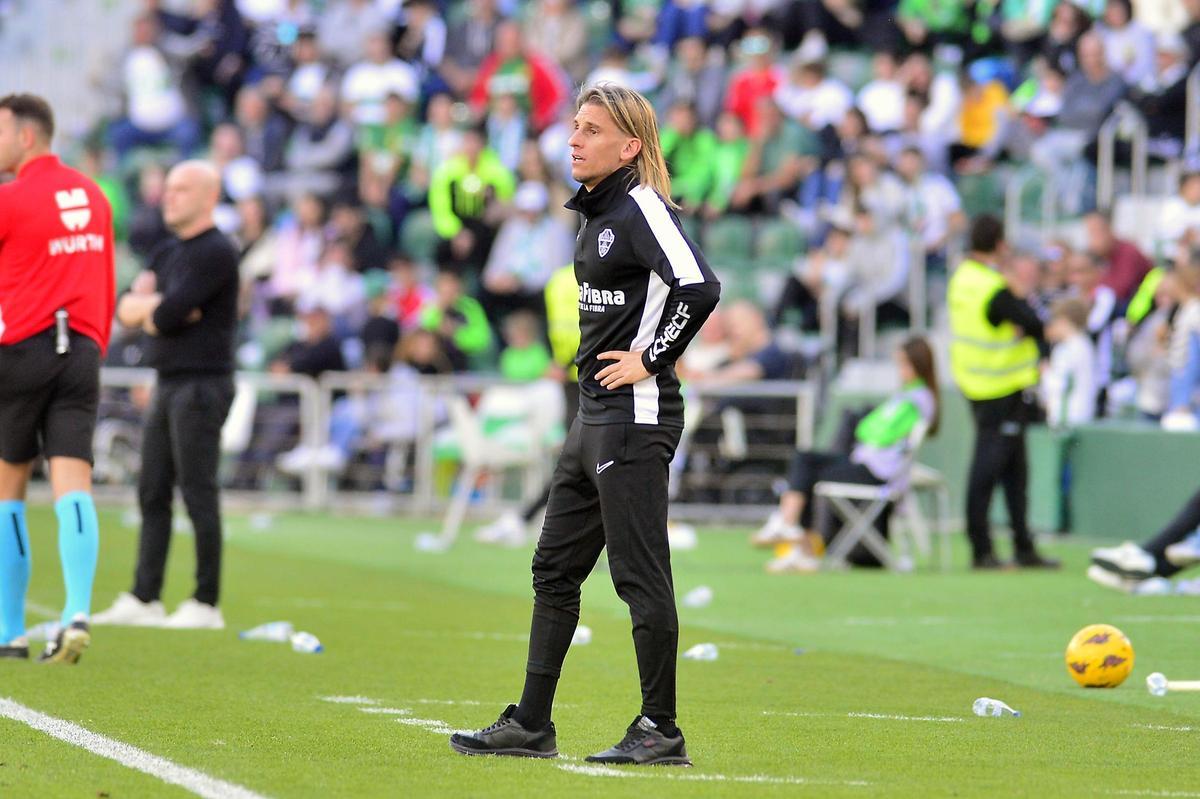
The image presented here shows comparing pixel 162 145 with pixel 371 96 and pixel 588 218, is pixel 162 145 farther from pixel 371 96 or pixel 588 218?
pixel 588 218

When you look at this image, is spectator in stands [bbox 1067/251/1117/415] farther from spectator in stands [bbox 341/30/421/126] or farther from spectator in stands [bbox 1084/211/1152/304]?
spectator in stands [bbox 341/30/421/126]

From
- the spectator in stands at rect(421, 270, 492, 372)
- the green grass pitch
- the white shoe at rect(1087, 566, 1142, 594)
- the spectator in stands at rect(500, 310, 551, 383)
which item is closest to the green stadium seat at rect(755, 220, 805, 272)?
the spectator in stands at rect(500, 310, 551, 383)

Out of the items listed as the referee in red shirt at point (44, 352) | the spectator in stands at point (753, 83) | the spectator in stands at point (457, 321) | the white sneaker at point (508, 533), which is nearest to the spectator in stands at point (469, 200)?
the spectator in stands at point (457, 321)

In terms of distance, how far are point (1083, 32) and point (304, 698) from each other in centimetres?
1498

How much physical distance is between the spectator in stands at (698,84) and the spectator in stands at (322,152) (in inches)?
159

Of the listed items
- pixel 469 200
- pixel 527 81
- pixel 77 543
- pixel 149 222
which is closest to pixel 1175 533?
pixel 77 543

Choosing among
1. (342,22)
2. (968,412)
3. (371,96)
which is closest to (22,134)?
(968,412)

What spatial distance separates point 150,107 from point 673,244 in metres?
21.7

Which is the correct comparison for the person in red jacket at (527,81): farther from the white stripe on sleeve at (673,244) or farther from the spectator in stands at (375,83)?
the white stripe on sleeve at (673,244)

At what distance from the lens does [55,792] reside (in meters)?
5.54

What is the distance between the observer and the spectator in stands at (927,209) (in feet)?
65.7

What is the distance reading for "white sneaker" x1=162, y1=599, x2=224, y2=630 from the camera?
10141mm

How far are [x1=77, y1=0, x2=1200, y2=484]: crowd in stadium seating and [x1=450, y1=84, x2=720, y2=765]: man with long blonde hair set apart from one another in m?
11.3

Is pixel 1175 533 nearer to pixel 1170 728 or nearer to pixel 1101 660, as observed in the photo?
pixel 1101 660
